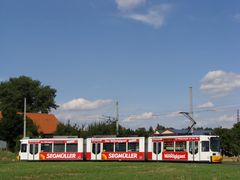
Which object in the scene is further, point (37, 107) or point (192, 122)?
point (37, 107)

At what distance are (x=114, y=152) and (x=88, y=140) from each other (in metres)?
3.71

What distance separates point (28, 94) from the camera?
116m

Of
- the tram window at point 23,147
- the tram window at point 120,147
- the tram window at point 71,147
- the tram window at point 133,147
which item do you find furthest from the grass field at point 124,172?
the tram window at point 23,147

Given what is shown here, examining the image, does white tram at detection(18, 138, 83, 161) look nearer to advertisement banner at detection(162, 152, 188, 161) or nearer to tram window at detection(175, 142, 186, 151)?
advertisement banner at detection(162, 152, 188, 161)

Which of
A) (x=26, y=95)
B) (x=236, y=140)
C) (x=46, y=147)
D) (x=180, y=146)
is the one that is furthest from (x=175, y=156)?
(x=26, y=95)

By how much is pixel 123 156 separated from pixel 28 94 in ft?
224

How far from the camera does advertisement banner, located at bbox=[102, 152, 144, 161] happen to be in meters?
50.2

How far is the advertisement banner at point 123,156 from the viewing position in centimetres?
5025

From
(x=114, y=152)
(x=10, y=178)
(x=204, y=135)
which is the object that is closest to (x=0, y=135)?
(x=114, y=152)

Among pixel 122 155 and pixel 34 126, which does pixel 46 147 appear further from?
pixel 34 126

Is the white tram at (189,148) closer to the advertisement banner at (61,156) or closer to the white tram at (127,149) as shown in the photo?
the white tram at (127,149)

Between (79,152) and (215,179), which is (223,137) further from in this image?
(215,179)

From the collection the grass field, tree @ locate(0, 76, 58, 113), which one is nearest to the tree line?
tree @ locate(0, 76, 58, 113)

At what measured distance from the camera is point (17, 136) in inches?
3391
